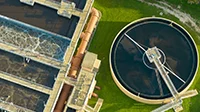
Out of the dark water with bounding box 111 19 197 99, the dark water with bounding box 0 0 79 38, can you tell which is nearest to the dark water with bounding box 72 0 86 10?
the dark water with bounding box 0 0 79 38

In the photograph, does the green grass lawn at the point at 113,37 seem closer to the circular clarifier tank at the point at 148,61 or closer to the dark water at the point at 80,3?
the circular clarifier tank at the point at 148,61

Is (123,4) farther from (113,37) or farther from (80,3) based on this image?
(80,3)

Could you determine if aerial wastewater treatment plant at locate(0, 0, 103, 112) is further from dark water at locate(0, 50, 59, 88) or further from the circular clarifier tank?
the circular clarifier tank

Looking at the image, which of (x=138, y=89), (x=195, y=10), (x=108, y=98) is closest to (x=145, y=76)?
(x=138, y=89)

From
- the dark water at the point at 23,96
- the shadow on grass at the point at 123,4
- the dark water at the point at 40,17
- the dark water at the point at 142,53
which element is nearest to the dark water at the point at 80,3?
the dark water at the point at 40,17

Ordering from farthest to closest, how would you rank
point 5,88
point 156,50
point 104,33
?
point 104,33 → point 156,50 → point 5,88

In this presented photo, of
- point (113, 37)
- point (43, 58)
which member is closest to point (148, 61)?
point (113, 37)

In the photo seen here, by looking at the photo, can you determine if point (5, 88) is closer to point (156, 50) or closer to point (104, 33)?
point (104, 33)
